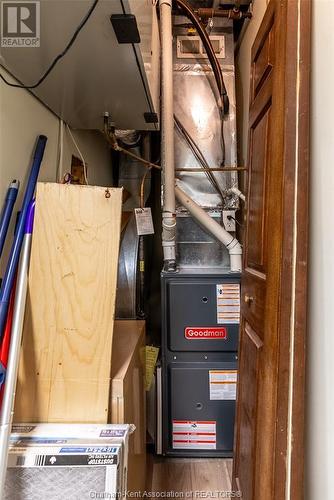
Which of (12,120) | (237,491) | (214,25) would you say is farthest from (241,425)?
(214,25)

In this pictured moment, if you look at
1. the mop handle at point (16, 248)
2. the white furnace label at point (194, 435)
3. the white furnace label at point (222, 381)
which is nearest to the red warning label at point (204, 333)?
the white furnace label at point (222, 381)

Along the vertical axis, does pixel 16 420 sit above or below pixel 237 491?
above

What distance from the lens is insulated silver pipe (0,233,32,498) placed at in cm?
77

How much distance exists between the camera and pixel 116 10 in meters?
0.81

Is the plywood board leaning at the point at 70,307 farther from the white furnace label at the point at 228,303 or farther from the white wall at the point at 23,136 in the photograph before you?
the white furnace label at the point at 228,303

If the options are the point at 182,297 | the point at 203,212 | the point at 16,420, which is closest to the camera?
the point at 16,420

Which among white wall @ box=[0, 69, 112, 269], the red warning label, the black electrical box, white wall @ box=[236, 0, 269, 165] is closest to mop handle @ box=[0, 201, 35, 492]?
white wall @ box=[0, 69, 112, 269]

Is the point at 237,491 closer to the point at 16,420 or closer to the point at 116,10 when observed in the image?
the point at 16,420

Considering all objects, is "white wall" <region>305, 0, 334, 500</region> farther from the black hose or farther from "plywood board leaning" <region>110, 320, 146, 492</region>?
the black hose

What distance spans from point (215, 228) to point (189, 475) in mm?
1283

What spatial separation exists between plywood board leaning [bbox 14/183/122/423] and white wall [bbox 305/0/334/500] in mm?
563

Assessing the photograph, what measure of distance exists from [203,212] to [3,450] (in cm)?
138

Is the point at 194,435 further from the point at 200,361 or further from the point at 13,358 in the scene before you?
the point at 13,358

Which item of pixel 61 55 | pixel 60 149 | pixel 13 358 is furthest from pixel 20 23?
pixel 13 358
